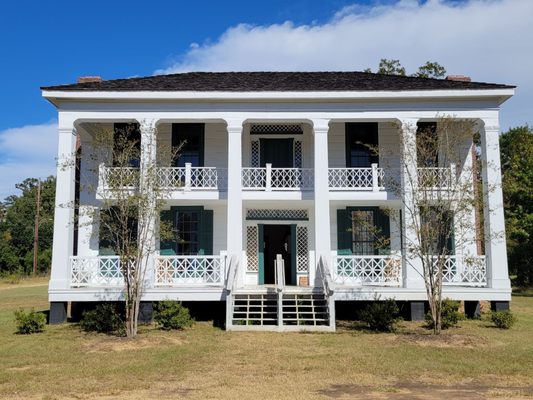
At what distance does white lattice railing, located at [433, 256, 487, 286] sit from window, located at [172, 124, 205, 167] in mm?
9107

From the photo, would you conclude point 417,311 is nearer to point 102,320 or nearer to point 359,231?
point 359,231

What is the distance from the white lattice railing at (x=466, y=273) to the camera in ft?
52.1

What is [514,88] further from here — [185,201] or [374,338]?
[185,201]

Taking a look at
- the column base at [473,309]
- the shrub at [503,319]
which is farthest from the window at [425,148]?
the column base at [473,309]

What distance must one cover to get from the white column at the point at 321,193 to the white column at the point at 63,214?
24.4 ft

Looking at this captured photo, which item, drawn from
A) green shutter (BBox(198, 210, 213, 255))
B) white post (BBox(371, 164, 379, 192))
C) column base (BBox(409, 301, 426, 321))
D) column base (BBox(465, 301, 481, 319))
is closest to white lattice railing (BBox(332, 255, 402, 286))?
column base (BBox(409, 301, 426, 321))

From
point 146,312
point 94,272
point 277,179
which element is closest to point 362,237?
point 277,179

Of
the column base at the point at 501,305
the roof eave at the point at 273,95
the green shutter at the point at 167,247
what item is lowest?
the column base at the point at 501,305

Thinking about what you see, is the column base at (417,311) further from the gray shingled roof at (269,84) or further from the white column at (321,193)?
the gray shingled roof at (269,84)

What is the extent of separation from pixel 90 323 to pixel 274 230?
799 centimetres

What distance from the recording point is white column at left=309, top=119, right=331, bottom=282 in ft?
52.2

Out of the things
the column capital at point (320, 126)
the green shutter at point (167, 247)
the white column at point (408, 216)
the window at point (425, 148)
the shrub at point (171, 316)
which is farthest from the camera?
the green shutter at point (167, 247)

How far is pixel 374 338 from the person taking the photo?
12.8m

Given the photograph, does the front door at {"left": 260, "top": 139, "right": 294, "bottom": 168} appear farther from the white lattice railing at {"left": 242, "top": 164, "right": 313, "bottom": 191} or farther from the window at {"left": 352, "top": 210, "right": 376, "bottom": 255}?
the window at {"left": 352, "top": 210, "right": 376, "bottom": 255}
